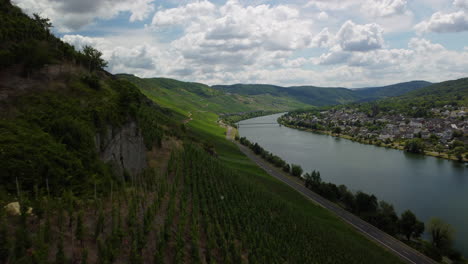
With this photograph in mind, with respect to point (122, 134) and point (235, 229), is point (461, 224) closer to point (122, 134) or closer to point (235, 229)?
point (235, 229)

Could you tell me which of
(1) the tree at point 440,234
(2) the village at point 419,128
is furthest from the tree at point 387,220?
(2) the village at point 419,128

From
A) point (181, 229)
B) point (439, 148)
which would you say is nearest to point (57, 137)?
point (181, 229)

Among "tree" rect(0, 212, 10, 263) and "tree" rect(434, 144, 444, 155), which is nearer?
"tree" rect(0, 212, 10, 263)

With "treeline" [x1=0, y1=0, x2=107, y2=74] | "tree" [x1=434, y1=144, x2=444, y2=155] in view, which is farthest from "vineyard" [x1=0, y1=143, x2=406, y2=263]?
"tree" [x1=434, y1=144, x2=444, y2=155]

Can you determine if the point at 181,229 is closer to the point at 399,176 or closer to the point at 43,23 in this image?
the point at 43,23

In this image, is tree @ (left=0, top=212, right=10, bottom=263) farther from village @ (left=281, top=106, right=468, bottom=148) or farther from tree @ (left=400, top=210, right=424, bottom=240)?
village @ (left=281, top=106, right=468, bottom=148)
